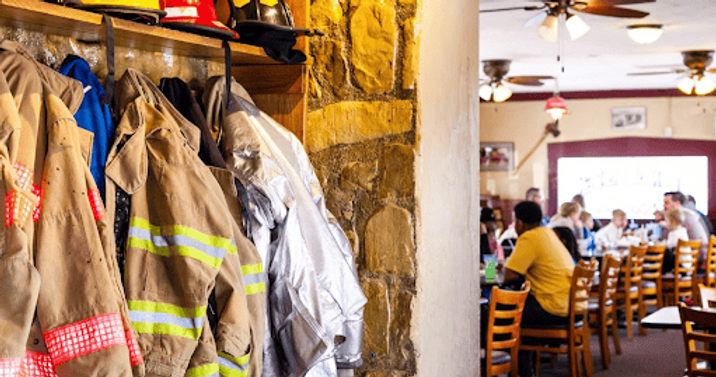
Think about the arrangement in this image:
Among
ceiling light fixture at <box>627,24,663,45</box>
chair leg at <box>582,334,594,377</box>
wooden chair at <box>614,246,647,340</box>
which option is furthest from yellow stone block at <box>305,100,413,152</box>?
wooden chair at <box>614,246,647,340</box>

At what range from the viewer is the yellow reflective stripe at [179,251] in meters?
1.58

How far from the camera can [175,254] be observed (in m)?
1.58

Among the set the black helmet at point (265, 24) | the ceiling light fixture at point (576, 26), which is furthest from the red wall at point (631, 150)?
the black helmet at point (265, 24)

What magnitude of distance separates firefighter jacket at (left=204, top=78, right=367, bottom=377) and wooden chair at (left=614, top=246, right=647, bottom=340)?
5777 mm

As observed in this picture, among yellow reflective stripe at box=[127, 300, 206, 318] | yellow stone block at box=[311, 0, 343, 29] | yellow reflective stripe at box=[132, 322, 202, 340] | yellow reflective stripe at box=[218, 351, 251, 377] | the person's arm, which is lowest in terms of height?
the person's arm

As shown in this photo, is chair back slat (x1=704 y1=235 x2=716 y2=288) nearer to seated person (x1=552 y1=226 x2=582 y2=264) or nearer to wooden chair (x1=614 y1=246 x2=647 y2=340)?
wooden chair (x1=614 y1=246 x2=647 y2=340)

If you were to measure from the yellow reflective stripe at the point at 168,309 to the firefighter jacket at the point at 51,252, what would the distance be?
87 millimetres

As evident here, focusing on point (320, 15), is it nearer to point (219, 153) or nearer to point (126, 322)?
point (219, 153)

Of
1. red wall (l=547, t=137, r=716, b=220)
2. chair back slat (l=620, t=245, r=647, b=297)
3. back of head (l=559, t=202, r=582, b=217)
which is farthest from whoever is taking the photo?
red wall (l=547, t=137, r=716, b=220)

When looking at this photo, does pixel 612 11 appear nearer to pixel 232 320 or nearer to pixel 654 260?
pixel 654 260

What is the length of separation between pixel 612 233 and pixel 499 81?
7.16ft

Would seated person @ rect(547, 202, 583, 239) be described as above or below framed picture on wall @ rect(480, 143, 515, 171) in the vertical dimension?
below

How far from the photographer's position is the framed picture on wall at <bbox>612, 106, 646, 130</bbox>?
1269cm

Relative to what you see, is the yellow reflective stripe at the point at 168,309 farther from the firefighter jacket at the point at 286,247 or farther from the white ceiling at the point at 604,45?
the white ceiling at the point at 604,45
